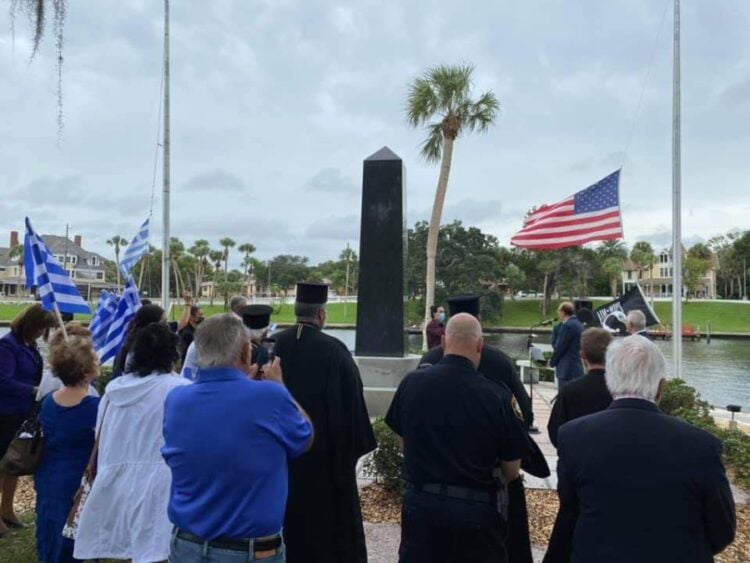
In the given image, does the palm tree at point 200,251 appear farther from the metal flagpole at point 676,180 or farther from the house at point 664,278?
the metal flagpole at point 676,180

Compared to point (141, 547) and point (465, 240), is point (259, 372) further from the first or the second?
point (465, 240)

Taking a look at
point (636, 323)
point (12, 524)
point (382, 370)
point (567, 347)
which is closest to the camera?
point (12, 524)

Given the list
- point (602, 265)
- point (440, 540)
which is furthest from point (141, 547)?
point (602, 265)

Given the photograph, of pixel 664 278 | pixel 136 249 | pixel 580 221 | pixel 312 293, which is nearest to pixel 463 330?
pixel 312 293

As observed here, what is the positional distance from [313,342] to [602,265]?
Result: 71853 mm

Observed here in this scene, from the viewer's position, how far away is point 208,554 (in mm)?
2129

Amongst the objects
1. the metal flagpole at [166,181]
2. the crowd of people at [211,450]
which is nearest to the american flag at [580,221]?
the crowd of people at [211,450]

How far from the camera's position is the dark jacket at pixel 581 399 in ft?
10.7

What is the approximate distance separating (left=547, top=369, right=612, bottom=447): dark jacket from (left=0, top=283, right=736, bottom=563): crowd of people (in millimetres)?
11

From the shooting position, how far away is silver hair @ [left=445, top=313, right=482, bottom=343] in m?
2.73

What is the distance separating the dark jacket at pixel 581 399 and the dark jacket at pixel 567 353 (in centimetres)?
469

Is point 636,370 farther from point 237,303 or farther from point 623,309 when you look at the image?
point 623,309

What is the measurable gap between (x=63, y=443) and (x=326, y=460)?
156cm

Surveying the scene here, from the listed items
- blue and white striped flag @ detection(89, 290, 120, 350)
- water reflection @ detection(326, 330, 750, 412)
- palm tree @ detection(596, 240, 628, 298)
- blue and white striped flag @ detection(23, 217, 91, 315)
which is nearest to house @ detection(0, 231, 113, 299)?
palm tree @ detection(596, 240, 628, 298)
